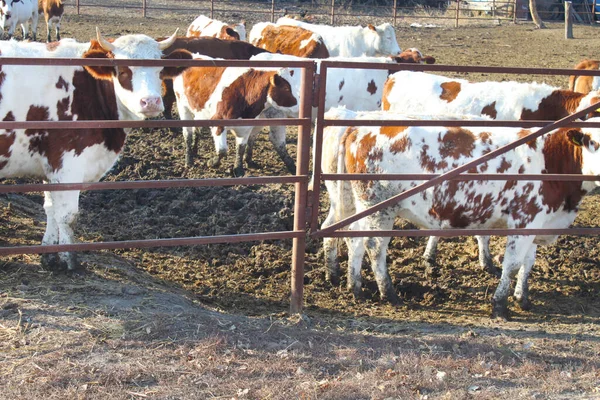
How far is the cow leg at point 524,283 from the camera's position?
590 cm

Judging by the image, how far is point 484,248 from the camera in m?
6.62

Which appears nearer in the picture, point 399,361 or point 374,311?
point 399,361

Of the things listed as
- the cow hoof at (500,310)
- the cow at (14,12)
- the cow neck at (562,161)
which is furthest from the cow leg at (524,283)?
the cow at (14,12)

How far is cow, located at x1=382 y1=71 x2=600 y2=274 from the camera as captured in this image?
789 centimetres

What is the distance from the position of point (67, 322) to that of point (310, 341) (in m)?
1.47

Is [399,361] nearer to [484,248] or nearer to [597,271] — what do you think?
[484,248]

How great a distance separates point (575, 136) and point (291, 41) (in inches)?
361

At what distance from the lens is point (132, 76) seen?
18.0 ft

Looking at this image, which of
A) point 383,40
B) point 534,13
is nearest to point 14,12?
point 383,40

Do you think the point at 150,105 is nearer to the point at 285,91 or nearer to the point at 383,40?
the point at 285,91

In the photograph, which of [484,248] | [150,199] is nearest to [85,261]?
[150,199]

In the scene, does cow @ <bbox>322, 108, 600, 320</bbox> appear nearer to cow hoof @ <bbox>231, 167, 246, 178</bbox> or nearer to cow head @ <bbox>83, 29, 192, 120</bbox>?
cow head @ <bbox>83, 29, 192, 120</bbox>

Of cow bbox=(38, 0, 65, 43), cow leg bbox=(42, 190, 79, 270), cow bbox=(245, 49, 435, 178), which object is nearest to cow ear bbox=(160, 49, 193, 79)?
cow leg bbox=(42, 190, 79, 270)

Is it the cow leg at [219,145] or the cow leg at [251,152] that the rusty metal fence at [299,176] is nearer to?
the cow leg at [219,145]
